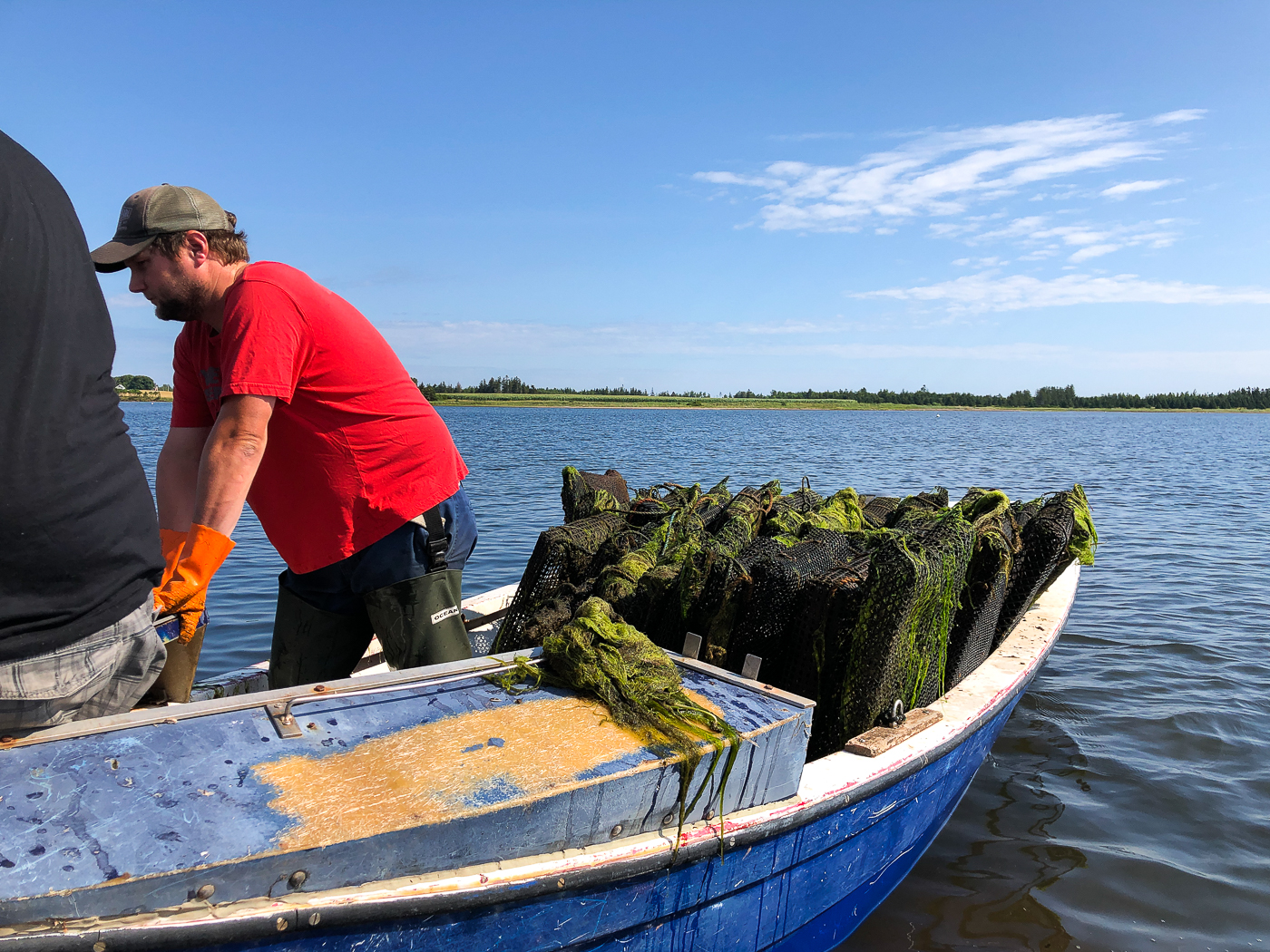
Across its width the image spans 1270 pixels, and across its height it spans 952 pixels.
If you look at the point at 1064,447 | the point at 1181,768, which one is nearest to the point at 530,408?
the point at 1064,447

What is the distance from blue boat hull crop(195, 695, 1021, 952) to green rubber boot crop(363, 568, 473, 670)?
109 centimetres

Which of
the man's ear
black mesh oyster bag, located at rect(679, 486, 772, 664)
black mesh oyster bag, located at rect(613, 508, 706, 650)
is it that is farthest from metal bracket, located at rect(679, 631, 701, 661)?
the man's ear

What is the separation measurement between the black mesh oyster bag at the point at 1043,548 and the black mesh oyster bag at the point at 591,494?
96.1 inches

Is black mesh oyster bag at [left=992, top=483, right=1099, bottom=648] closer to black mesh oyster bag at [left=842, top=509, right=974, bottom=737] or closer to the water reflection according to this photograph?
the water reflection

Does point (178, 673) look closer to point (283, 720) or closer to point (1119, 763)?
point (283, 720)

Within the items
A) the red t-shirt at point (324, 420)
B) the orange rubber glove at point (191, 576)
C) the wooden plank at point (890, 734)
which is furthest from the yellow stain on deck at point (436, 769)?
the wooden plank at point (890, 734)

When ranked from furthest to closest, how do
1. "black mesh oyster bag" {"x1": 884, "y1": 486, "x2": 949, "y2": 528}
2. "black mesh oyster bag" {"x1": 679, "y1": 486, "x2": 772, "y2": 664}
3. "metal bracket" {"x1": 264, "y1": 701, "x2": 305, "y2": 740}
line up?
"black mesh oyster bag" {"x1": 884, "y1": 486, "x2": 949, "y2": 528}, "black mesh oyster bag" {"x1": 679, "y1": 486, "x2": 772, "y2": 664}, "metal bracket" {"x1": 264, "y1": 701, "x2": 305, "y2": 740}

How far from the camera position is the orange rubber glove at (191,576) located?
239 centimetres

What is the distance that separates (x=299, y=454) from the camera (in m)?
2.86

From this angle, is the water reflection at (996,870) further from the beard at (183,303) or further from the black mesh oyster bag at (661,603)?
the beard at (183,303)

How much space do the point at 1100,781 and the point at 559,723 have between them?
477cm

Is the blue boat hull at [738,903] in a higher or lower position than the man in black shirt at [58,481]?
lower

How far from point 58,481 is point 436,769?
1.09m

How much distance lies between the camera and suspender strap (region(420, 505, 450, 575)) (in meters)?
2.98
